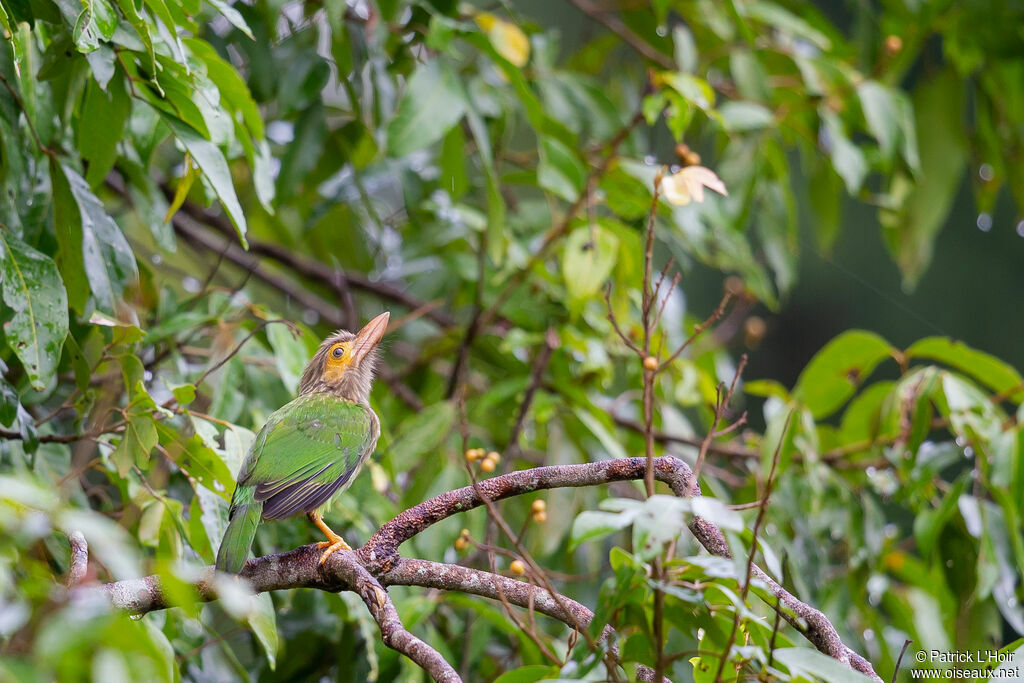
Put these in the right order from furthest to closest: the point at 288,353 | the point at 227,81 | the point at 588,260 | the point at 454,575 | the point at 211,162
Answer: the point at 588,260
the point at 288,353
the point at 227,81
the point at 211,162
the point at 454,575

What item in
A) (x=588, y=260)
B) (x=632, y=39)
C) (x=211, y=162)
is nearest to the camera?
(x=211, y=162)

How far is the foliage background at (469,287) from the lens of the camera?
232cm

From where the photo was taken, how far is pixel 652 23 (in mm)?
4984

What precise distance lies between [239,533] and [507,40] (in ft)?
7.44

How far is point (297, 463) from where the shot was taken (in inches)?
97.7

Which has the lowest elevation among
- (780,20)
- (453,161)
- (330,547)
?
(330,547)

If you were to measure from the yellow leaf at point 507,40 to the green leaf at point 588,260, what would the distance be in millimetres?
692

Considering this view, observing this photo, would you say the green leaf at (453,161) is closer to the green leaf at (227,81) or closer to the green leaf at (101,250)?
the green leaf at (227,81)

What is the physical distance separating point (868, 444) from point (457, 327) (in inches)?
71.2

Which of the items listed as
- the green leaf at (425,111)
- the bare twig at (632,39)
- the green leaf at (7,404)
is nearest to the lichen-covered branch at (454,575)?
the green leaf at (7,404)

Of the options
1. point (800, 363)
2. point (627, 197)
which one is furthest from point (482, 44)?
point (800, 363)

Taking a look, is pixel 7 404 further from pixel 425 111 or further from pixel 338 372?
pixel 425 111

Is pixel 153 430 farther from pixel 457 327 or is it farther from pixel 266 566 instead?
pixel 457 327

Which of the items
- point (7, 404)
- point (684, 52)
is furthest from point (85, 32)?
point (684, 52)
